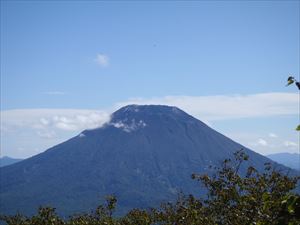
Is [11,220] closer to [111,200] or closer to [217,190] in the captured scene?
[111,200]

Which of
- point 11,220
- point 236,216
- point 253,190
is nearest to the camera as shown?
point 236,216

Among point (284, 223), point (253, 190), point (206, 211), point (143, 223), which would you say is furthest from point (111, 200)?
point (284, 223)

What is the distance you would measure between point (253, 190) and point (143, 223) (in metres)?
7.87

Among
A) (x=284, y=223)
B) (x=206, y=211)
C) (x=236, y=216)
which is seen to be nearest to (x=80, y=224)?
(x=206, y=211)

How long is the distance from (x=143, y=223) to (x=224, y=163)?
7.17 m

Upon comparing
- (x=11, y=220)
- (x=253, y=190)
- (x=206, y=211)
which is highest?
(x=253, y=190)

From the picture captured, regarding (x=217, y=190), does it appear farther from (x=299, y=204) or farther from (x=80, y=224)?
(x=299, y=204)

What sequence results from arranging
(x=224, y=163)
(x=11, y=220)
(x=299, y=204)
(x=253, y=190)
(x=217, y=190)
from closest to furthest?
(x=299, y=204) < (x=253, y=190) < (x=217, y=190) < (x=224, y=163) < (x=11, y=220)

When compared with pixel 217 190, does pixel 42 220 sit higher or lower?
lower

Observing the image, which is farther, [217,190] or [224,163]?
[224,163]

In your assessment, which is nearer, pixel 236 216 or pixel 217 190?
pixel 236 216

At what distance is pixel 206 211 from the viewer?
30.0m

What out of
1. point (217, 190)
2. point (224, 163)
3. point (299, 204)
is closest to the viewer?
point (299, 204)

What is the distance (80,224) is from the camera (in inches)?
1120
